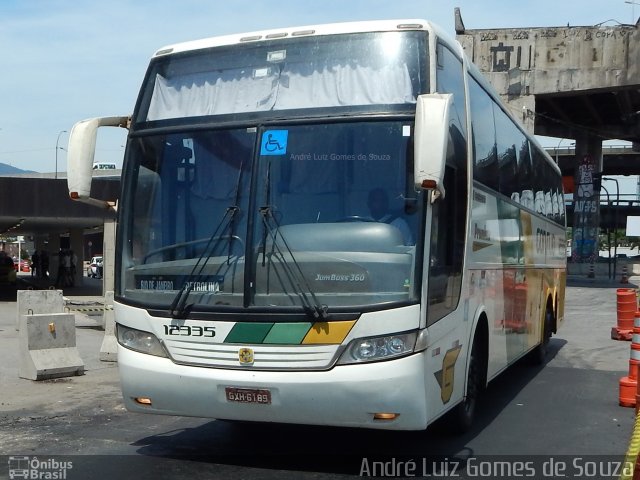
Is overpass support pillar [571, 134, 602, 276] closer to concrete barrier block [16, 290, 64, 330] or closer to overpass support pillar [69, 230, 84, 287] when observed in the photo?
overpass support pillar [69, 230, 84, 287]

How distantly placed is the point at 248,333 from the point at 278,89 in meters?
2.02

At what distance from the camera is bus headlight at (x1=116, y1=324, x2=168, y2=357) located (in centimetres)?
654

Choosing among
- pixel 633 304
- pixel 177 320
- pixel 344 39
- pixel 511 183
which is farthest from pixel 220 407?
pixel 633 304

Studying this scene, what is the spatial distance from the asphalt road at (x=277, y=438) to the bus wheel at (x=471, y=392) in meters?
0.15

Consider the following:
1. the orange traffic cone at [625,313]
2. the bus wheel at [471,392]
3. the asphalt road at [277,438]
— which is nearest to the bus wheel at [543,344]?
the asphalt road at [277,438]

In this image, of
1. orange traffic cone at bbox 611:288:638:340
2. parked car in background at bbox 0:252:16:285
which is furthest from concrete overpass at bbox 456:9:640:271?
parked car in background at bbox 0:252:16:285

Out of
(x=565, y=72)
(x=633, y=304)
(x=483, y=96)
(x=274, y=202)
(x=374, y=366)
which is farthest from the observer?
(x=565, y=72)

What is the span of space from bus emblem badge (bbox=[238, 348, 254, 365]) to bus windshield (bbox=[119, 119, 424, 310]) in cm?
35

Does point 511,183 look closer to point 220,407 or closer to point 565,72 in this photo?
point 220,407

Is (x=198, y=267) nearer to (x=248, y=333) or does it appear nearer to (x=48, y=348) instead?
(x=248, y=333)

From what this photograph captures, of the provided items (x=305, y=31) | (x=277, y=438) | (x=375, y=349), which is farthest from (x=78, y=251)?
(x=375, y=349)

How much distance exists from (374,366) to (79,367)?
22.4 feet

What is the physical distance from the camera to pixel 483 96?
8.66 meters

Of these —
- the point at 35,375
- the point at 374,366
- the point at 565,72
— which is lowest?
the point at 35,375
